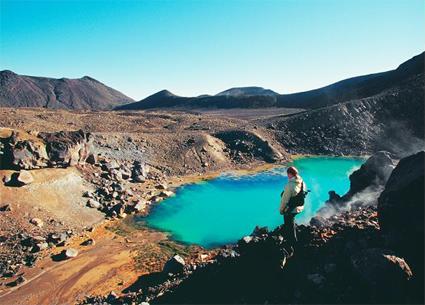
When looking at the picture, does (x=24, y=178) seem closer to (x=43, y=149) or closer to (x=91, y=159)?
(x=43, y=149)

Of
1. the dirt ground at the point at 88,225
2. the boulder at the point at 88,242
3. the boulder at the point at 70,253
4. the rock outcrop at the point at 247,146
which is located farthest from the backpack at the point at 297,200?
the rock outcrop at the point at 247,146

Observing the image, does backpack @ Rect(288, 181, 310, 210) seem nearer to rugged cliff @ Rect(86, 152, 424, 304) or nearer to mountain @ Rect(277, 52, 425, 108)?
rugged cliff @ Rect(86, 152, 424, 304)

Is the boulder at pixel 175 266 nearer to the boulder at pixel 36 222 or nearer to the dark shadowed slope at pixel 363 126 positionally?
the boulder at pixel 36 222

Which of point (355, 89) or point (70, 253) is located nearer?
point (70, 253)

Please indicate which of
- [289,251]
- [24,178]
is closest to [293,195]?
[289,251]

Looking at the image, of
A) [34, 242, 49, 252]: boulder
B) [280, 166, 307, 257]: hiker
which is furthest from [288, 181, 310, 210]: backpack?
[34, 242, 49, 252]: boulder

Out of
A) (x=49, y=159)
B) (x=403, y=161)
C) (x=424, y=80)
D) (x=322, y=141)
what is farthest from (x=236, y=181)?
(x=424, y=80)
